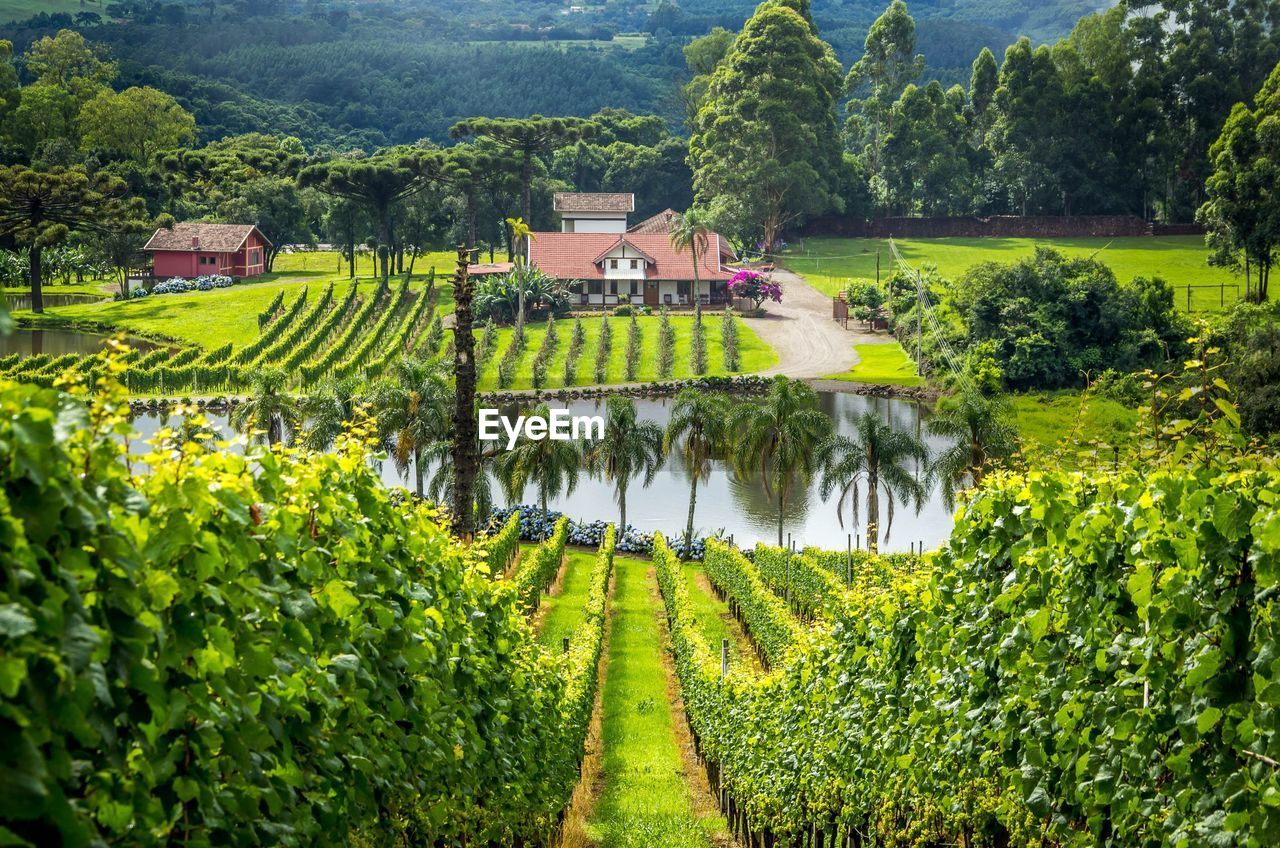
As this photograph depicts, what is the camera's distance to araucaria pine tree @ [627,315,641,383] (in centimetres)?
8044

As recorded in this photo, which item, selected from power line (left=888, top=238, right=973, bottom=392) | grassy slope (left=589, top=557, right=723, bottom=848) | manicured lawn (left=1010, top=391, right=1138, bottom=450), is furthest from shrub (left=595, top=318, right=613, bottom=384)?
grassy slope (left=589, top=557, right=723, bottom=848)

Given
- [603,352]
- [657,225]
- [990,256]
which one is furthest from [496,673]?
[657,225]

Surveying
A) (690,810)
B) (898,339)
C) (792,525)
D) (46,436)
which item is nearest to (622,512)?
(792,525)

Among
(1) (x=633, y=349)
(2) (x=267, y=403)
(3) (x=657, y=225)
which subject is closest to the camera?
(2) (x=267, y=403)

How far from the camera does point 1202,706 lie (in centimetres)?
874

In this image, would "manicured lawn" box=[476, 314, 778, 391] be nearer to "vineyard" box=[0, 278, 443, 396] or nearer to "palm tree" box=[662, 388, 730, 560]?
"vineyard" box=[0, 278, 443, 396]

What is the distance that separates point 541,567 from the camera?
4112 cm

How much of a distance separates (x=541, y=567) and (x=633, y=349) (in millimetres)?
43950

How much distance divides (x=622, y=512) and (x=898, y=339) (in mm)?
39161

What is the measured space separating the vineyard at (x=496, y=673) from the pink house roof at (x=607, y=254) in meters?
81.8
